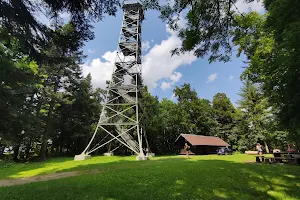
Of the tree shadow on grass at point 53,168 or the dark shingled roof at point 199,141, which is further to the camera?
the dark shingled roof at point 199,141

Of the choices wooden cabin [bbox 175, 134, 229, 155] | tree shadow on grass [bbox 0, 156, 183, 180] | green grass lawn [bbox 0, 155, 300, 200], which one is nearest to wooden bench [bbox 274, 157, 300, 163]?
green grass lawn [bbox 0, 155, 300, 200]

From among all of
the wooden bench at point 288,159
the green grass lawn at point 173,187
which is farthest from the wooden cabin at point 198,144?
the green grass lawn at point 173,187

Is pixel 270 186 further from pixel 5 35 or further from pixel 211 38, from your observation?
pixel 5 35

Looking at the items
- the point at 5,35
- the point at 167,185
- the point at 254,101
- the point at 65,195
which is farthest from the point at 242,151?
the point at 5,35

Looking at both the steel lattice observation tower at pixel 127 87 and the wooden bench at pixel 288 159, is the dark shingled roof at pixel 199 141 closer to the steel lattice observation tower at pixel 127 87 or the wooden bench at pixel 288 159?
the steel lattice observation tower at pixel 127 87

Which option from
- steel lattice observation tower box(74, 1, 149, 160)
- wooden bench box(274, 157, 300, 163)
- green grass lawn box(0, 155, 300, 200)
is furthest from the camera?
steel lattice observation tower box(74, 1, 149, 160)

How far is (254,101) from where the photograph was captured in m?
33.8

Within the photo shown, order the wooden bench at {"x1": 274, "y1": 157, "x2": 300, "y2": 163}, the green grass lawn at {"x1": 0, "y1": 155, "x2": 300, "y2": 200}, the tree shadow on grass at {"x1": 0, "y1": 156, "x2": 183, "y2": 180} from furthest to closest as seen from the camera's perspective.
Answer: the wooden bench at {"x1": 274, "y1": 157, "x2": 300, "y2": 163} < the tree shadow on grass at {"x1": 0, "y1": 156, "x2": 183, "y2": 180} < the green grass lawn at {"x1": 0, "y1": 155, "x2": 300, "y2": 200}

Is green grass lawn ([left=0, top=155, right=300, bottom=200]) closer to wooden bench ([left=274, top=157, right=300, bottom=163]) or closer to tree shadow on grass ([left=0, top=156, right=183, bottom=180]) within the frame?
wooden bench ([left=274, top=157, right=300, bottom=163])

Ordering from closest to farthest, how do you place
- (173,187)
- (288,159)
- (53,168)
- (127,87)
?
(173,187) → (288,159) → (53,168) → (127,87)

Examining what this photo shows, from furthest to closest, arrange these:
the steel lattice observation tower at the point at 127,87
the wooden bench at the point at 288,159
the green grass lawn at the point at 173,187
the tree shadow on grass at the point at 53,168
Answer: the steel lattice observation tower at the point at 127,87, the wooden bench at the point at 288,159, the tree shadow on grass at the point at 53,168, the green grass lawn at the point at 173,187

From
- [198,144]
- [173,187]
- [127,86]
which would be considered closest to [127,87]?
[127,86]

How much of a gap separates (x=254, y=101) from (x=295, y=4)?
32.0m

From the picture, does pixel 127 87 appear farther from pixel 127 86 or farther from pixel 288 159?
pixel 288 159
